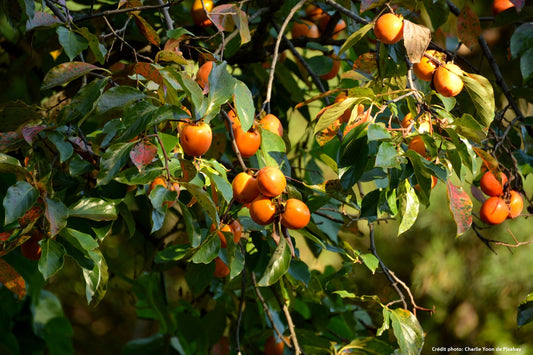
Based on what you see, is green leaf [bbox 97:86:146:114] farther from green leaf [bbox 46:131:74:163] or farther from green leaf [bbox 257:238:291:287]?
green leaf [bbox 257:238:291:287]

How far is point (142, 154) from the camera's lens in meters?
0.62

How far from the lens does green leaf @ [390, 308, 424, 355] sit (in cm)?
80

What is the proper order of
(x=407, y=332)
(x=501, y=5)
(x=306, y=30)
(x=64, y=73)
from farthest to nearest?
(x=306, y=30)
(x=501, y=5)
(x=407, y=332)
(x=64, y=73)

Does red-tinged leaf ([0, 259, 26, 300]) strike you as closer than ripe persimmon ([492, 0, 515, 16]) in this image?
Yes

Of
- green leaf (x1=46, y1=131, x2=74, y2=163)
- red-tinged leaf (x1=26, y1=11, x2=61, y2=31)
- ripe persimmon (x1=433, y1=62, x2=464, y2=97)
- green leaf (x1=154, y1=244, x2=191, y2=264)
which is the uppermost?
red-tinged leaf (x1=26, y1=11, x2=61, y2=31)

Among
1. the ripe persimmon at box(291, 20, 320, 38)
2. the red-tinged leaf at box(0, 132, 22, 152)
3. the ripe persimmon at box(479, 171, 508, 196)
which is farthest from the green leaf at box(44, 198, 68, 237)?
the ripe persimmon at box(291, 20, 320, 38)

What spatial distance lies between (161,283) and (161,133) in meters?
0.75

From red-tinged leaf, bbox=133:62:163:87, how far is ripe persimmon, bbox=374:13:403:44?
27 cm

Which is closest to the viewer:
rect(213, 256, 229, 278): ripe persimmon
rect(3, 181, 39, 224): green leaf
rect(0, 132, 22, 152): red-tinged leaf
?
rect(3, 181, 39, 224): green leaf

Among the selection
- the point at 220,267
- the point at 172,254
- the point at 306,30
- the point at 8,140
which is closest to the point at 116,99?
the point at 8,140

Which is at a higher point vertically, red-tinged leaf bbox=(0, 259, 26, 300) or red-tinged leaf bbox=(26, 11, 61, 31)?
red-tinged leaf bbox=(26, 11, 61, 31)

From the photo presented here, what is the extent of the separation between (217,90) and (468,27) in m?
0.50

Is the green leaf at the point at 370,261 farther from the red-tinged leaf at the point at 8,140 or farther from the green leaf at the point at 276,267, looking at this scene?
the red-tinged leaf at the point at 8,140

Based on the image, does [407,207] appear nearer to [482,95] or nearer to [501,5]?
[482,95]
